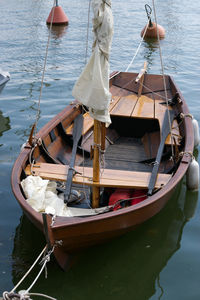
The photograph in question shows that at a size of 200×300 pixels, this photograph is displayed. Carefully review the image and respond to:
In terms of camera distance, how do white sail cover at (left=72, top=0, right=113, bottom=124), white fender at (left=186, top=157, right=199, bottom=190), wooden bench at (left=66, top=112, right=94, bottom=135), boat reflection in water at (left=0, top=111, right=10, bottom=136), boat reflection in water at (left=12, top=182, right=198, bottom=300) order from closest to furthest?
white sail cover at (left=72, top=0, right=113, bottom=124)
boat reflection in water at (left=12, top=182, right=198, bottom=300)
white fender at (left=186, top=157, right=199, bottom=190)
wooden bench at (left=66, top=112, right=94, bottom=135)
boat reflection in water at (left=0, top=111, right=10, bottom=136)

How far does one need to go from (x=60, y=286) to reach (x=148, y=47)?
13986 millimetres

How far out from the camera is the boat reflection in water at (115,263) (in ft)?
16.0

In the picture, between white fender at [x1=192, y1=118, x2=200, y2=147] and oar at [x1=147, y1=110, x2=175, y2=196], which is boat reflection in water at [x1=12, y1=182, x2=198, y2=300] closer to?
oar at [x1=147, y1=110, x2=175, y2=196]

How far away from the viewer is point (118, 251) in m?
5.49

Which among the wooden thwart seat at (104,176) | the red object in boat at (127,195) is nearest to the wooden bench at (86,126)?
the wooden thwart seat at (104,176)

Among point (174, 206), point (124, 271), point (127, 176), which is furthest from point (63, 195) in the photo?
point (174, 206)

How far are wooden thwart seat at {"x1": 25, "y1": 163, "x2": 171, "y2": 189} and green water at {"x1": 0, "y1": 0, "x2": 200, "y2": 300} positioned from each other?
86cm

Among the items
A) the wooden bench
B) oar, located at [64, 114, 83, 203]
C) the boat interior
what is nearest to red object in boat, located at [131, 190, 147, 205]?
the boat interior

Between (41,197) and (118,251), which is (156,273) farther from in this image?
(41,197)

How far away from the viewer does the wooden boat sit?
4512 mm

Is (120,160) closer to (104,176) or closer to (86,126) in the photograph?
(86,126)

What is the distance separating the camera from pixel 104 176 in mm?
5488

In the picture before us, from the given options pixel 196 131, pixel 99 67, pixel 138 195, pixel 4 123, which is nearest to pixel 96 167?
pixel 138 195

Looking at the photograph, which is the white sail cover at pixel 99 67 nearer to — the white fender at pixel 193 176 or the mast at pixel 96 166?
the mast at pixel 96 166
